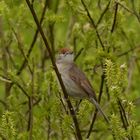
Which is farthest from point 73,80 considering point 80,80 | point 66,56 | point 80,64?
point 80,64

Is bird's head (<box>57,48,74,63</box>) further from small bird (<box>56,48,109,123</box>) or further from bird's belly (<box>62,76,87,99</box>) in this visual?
bird's belly (<box>62,76,87,99</box>)

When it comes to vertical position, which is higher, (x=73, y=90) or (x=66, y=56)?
(x=66, y=56)

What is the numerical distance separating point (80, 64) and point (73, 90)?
1631 mm

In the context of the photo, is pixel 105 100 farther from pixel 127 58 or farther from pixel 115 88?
pixel 115 88

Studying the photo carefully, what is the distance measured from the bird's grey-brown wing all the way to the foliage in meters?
0.13

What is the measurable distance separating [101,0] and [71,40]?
4.88 feet

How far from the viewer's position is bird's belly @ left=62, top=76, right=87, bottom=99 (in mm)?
5551

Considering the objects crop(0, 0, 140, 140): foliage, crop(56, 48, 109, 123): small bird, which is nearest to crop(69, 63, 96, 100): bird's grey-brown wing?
crop(56, 48, 109, 123): small bird

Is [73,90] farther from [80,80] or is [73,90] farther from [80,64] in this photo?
[80,64]

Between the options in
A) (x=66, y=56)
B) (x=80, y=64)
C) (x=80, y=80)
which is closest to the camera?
(x=80, y=80)

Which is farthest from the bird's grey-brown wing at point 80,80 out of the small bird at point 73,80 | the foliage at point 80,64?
the foliage at point 80,64

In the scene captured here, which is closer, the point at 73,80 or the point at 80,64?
the point at 73,80

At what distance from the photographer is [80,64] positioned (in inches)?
283

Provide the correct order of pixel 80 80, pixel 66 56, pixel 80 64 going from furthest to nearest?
pixel 80 64 < pixel 66 56 < pixel 80 80
